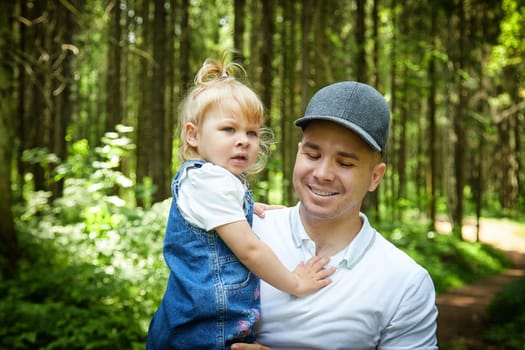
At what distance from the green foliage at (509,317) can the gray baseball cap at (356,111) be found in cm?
764

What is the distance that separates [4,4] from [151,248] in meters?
3.90

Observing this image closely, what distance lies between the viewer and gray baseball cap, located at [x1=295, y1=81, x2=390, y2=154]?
2180 mm

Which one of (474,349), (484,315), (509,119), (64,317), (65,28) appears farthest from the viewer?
(509,119)

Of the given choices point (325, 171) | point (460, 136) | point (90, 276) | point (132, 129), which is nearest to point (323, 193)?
point (325, 171)

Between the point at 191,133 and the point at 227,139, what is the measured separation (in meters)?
0.23

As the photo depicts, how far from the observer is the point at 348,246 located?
2359 mm

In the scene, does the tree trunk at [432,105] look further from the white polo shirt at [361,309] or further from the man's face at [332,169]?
the white polo shirt at [361,309]

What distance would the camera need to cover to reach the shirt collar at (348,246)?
7.45 ft

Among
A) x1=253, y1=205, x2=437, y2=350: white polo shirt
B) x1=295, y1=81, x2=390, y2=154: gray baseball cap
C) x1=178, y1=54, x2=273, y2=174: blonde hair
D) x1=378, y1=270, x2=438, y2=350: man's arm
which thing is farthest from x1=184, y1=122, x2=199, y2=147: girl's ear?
x1=378, y1=270, x2=438, y2=350: man's arm

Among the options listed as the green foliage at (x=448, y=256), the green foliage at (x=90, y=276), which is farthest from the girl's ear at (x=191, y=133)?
the green foliage at (x=448, y=256)

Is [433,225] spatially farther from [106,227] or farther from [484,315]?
[106,227]

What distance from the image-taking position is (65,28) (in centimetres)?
1117

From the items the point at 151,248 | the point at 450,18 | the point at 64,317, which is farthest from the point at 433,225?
the point at 64,317

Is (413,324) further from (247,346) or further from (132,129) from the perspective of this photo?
(132,129)
